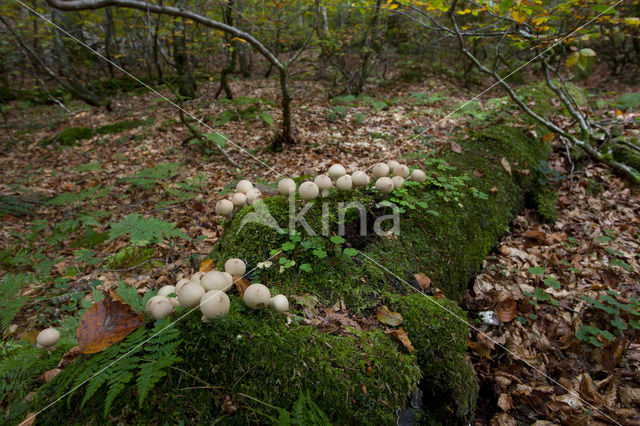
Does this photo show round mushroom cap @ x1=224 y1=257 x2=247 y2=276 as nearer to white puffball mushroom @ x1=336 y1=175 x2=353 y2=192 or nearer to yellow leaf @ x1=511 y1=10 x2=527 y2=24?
white puffball mushroom @ x1=336 y1=175 x2=353 y2=192

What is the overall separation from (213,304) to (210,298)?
0.04 meters

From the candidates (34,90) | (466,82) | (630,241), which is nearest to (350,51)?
(466,82)

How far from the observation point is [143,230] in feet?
11.3

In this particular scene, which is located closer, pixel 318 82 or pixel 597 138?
pixel 597 138

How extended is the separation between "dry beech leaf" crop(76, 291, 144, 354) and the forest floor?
170 centimetres

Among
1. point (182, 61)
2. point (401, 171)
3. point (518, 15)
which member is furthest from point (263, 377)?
point (182, 61)

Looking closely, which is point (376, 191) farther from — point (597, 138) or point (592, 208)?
point (597, 138)

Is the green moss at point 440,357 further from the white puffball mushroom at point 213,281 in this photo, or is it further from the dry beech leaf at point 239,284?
the white puffball mushroom at point 213,281

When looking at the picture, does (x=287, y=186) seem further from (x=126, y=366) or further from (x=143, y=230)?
(x=143, y=230)


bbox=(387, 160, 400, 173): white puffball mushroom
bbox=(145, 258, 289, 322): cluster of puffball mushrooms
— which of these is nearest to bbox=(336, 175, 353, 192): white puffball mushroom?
bbox=(387, 160, 400, 173): white puffball mushroom

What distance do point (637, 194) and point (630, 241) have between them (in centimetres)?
129

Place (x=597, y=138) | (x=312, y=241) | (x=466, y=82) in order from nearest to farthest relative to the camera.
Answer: (x=312, y=241) < (x=597, y=138) < (x=466, y=82)

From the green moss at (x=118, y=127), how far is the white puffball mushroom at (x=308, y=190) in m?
8.76

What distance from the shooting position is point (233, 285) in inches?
85.6
